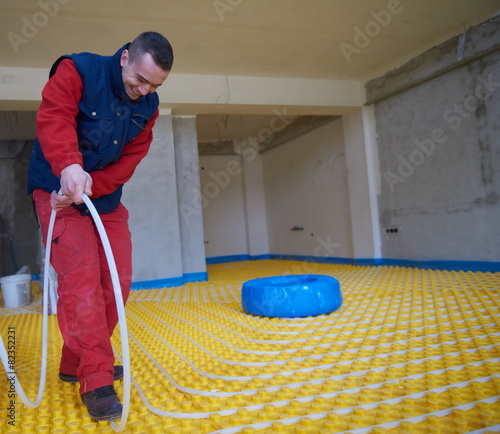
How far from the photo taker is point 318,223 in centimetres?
793

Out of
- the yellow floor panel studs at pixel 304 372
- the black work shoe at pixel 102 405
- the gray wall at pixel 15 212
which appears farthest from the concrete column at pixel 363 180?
the gray wall at pixel 15 212

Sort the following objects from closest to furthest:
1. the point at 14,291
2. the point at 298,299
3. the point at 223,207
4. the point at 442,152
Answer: the point at 298,299 → the point at 14,291 → the point at 442,152 → the point at 223,207

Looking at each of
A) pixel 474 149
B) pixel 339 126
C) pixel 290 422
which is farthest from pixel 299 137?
pixel 290 422

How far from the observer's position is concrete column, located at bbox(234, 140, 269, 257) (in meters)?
9.74

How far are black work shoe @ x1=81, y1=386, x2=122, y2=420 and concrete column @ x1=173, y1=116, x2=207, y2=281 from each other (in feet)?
15.5

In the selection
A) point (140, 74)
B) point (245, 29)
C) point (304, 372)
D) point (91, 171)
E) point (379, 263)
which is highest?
point (245, 29)

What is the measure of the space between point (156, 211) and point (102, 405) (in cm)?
444

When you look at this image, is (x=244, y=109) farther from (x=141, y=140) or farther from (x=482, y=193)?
(x=141, y=140)

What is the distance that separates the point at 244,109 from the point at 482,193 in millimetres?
3323

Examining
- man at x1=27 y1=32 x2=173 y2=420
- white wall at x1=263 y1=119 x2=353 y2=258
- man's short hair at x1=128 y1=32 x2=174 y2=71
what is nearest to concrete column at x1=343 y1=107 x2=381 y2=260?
white wall at x1=263 y1=119 x2=353 y2=258

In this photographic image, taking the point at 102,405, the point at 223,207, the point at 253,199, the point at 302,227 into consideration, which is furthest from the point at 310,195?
the point at 102,405

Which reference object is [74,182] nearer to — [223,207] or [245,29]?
[245,29]

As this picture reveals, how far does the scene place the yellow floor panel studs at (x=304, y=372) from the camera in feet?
4.78

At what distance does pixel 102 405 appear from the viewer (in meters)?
1.49
